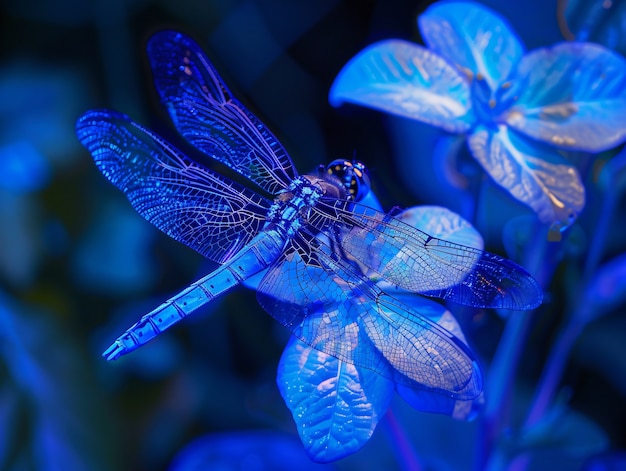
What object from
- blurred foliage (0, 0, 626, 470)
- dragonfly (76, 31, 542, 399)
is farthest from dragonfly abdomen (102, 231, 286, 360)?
blurred foliage (0, 0, 626, 470)

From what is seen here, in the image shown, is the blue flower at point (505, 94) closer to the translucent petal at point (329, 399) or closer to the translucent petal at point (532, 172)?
the translucent petal at point (532, 172)

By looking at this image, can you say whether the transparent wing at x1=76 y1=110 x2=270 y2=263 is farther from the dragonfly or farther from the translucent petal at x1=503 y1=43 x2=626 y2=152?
the translucent petal at x1=503 y1=43 x2=626 y2=152

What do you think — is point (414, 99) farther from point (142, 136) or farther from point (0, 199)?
point (0, 199)

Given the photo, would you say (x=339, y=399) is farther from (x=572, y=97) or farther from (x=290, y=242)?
(x=572, y=97)

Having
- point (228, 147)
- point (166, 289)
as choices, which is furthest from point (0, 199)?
point (228, 147)

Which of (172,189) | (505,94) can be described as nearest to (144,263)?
(172,189)

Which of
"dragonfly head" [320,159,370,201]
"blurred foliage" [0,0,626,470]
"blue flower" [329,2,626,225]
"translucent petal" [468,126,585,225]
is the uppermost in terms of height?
"blue flower" [329,2,626,225]
